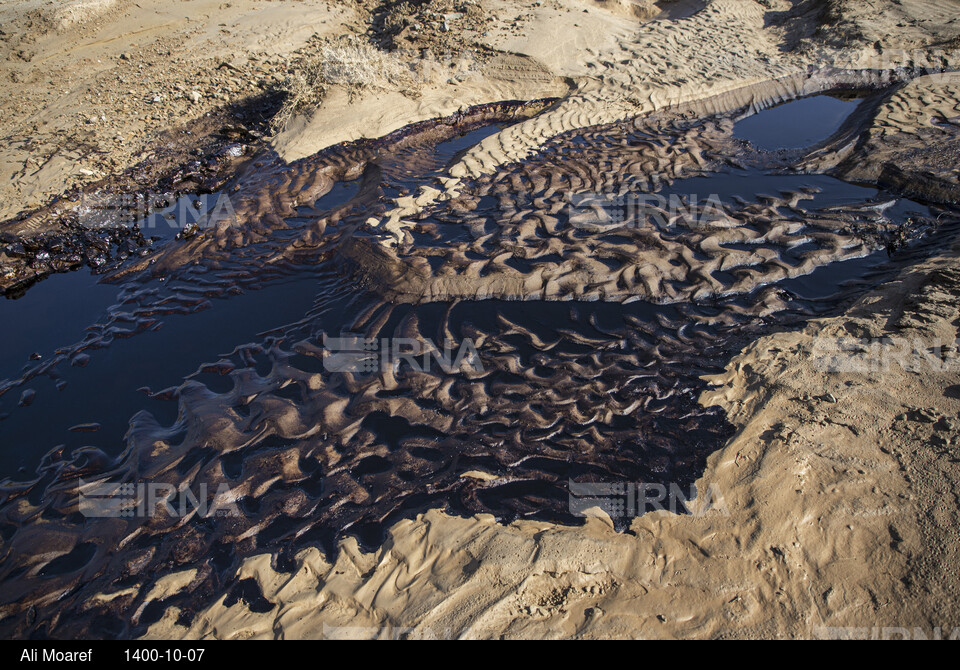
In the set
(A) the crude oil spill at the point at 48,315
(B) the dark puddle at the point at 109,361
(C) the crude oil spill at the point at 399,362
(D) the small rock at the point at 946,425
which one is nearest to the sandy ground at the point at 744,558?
(D) the small rock at the point at 946,425

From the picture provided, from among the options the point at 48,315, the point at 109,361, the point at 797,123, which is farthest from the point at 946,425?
the point at 48,315

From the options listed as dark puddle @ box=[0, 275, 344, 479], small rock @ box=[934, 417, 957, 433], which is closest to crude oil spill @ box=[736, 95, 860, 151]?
small rock @ box=[934, 417, 957, 433]

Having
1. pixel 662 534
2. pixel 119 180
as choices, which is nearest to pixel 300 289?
pixel 119 180

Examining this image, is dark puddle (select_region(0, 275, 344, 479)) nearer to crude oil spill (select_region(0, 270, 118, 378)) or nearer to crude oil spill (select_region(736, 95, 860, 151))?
crude oil spill (select_region(0, 270, 118, 378))

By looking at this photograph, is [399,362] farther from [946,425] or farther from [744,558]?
[946,425]

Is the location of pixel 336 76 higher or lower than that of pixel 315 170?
higher

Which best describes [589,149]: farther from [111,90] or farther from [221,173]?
[111,90]
